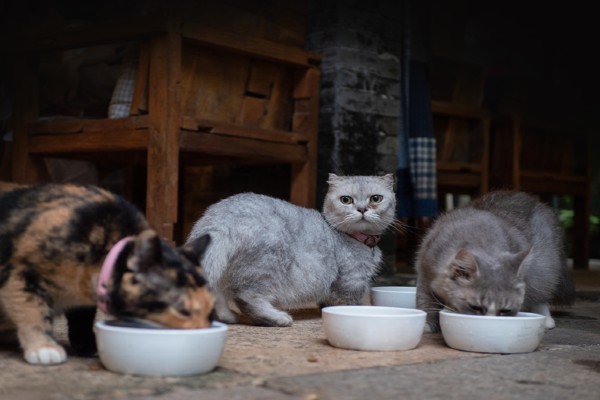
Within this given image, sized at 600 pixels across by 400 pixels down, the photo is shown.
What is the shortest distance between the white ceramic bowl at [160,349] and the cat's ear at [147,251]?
0.57 feet

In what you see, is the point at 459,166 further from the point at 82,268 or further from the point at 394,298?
the point at 82,268

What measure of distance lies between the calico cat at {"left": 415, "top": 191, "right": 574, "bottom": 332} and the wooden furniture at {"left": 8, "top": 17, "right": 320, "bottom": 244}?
1405 millimetres

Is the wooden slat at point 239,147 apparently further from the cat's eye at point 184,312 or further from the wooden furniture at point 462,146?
the cat's eye at point 184,312

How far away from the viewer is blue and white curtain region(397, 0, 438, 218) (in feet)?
18.3

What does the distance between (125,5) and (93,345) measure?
13.7ft

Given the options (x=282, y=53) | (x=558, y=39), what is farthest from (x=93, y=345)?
(x=558, y=39)

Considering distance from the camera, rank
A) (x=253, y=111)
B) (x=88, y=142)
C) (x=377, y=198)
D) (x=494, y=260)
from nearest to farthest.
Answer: (x=494, y=260), (x=377, y=198), (x=88, y=142), (x=253, y=111)

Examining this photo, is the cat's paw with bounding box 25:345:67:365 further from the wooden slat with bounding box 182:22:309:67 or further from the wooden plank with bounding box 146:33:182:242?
the wooden slat with bounding box 182:22:309:67

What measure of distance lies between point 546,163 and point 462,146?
1.35m

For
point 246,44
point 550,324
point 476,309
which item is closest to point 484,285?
point 476,309

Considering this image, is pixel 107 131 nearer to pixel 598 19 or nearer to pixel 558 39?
pixel 598 19

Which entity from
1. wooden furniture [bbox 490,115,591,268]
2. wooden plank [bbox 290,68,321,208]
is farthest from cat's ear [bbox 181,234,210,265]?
wooden furniture [bbox 490,115,591,268]

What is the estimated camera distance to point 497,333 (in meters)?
2.59

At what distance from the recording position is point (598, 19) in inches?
256
